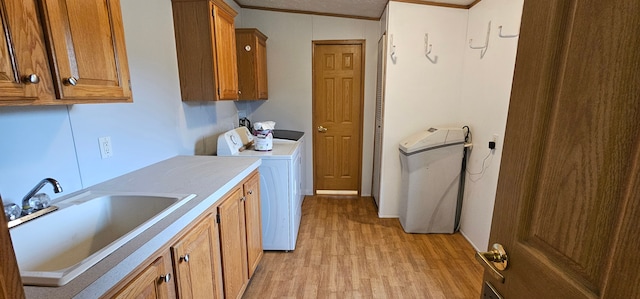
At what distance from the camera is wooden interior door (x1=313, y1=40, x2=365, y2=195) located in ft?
11.1

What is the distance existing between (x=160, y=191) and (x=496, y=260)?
130 cm

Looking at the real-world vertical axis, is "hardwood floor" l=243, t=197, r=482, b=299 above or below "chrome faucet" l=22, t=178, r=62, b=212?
below

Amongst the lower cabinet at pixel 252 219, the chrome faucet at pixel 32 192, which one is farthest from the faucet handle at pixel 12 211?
the lower cabinet at pixel 252 219

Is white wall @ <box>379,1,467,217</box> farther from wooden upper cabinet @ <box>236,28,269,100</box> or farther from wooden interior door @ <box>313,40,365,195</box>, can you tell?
wooden upper cabinet @ <box>236,28,269,100</box>

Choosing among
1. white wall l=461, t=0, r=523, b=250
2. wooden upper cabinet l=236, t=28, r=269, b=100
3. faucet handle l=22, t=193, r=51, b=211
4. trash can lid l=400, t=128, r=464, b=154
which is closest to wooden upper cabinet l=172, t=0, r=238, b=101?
wooden upper cabinet l=236, t=28, r=269, b=100

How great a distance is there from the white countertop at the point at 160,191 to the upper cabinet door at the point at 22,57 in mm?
514

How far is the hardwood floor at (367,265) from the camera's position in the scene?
1913 millimetres

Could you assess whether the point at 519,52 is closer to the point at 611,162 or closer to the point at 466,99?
the point at 611,162

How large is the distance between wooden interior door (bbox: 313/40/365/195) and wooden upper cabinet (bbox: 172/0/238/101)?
1539 mm

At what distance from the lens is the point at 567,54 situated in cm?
50

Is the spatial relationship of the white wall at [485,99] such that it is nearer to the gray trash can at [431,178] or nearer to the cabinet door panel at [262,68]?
the gray trash can at [431,178]

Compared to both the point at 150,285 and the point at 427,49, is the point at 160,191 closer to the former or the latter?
the point at 150,285

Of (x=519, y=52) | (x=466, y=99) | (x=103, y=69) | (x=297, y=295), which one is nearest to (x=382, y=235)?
(x=297, y=295)

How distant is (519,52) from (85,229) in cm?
162
